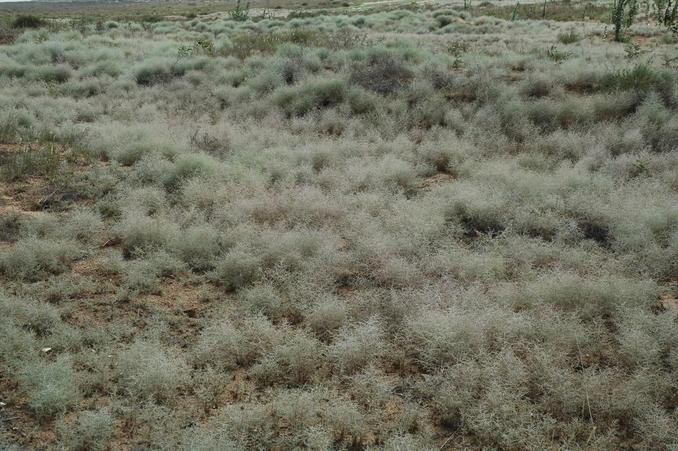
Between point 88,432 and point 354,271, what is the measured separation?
282 centimetres

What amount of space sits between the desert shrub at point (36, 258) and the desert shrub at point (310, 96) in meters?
6.15

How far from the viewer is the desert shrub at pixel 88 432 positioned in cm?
329

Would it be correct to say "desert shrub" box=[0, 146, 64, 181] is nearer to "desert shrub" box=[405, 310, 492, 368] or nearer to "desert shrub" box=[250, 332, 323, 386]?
"desert shrub" box=[250, 332, 323, 386]

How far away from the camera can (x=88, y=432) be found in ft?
10.9

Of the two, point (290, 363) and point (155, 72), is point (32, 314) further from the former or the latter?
point (155, 72)

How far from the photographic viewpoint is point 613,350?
4.02 m

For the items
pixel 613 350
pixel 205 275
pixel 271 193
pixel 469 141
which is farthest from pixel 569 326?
pixel 469 141

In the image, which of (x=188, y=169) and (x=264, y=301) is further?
(x=188, y=169)

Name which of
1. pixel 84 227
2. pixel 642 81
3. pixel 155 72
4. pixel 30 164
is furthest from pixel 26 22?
pixel 642 81

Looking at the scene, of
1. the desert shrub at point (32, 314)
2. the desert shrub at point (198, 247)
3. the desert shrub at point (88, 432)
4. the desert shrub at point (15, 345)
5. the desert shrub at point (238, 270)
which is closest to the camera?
the desert shrub at point (88, 432)

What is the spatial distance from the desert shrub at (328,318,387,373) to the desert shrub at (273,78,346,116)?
7333mm

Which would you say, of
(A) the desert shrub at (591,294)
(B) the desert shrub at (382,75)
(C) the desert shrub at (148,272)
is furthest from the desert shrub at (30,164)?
(A) the desert shrub at (591,294)

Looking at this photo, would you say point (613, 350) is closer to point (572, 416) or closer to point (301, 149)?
point (572, 416)

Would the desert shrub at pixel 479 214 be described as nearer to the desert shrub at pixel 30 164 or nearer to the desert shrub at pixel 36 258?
the desert shrub at pixel 36 258
